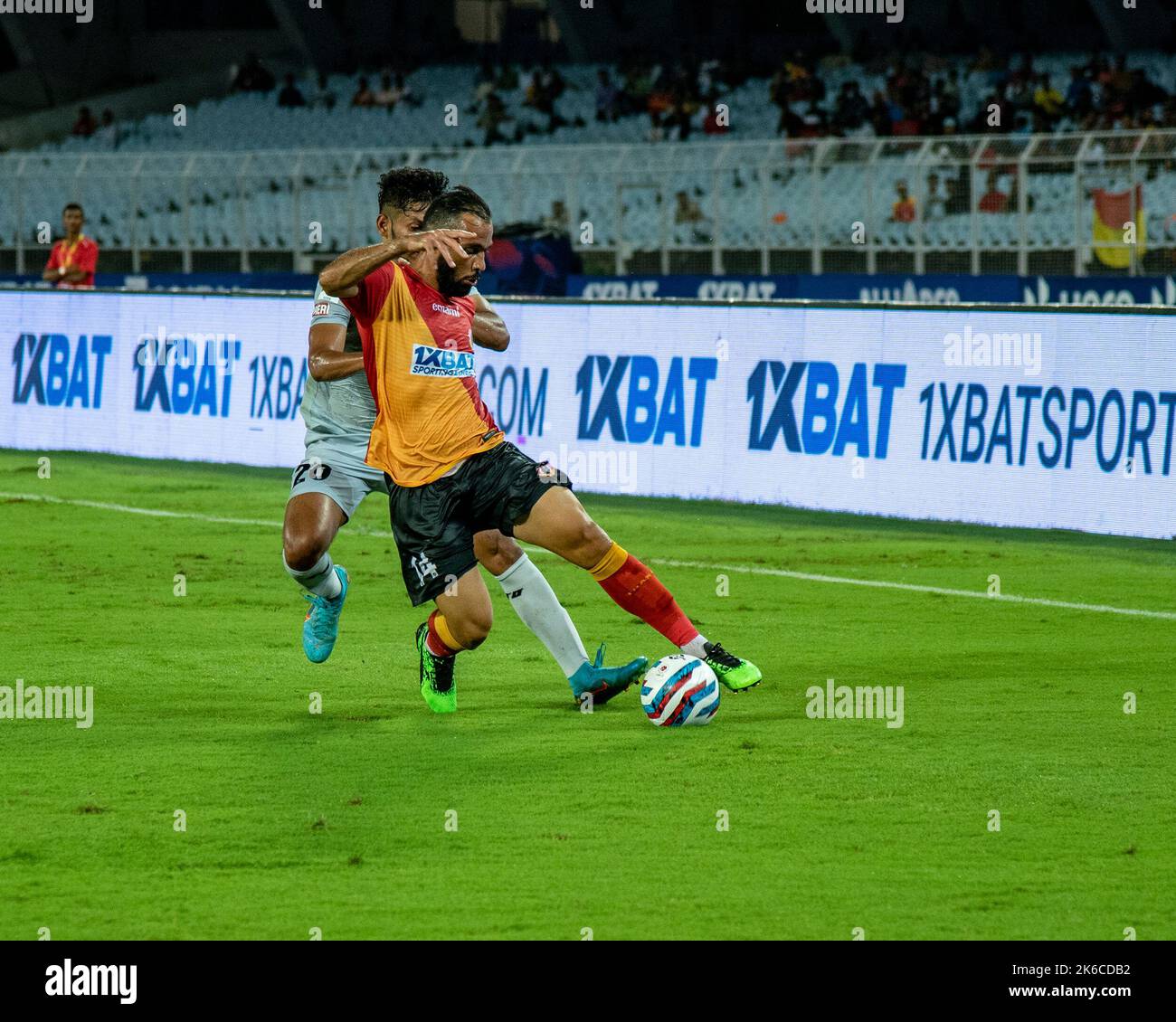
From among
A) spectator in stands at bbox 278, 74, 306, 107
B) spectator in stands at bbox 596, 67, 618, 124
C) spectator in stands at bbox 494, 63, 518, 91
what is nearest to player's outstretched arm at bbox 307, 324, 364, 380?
spectator in stands at bbox 596, 67, 618, 124

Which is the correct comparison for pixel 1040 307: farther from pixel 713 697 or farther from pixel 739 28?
pixel 739 28

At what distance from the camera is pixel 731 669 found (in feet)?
26.4

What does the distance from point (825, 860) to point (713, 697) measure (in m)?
2.02

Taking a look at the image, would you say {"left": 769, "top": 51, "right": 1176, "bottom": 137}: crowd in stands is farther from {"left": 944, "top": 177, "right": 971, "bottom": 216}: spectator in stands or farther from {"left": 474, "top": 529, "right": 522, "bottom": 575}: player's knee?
{"left": 474, "top": 529, "right": 522, "bottom": 575}: player's knee

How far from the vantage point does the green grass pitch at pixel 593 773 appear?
216 inches

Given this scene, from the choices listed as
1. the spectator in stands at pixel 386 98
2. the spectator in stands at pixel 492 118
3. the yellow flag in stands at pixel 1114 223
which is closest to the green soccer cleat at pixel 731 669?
the yellow flag in stands at pixel 1114 223

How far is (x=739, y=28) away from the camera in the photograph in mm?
40281

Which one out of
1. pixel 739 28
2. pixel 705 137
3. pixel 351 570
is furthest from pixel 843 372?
pixel 739 28

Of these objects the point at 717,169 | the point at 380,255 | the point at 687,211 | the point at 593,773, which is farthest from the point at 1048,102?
the point at 593,773

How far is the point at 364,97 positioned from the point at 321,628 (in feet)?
107

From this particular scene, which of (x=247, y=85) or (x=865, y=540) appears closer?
(x=865, y=540)

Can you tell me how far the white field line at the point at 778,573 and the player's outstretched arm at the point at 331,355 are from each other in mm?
4605

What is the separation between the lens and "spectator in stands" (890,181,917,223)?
82.2ft

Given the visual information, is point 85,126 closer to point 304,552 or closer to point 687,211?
point 687,211
